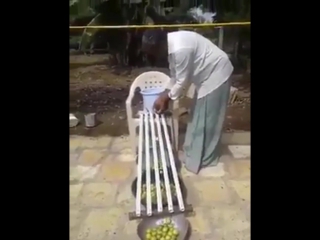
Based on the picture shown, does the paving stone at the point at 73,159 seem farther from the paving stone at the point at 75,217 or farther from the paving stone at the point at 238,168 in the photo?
the paving stone at the point at 238,168

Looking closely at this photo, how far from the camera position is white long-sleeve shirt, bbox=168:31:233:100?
1199mm

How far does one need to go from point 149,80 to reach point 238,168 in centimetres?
25

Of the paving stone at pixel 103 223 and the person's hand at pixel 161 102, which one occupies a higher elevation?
the person's hand at pixel 161 102

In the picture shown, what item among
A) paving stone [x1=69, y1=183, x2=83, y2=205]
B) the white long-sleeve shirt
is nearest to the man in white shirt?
the white long-sleeve shirt

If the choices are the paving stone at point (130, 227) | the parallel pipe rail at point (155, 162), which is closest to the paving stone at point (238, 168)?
the parallel pipe rail at point (155, 162)

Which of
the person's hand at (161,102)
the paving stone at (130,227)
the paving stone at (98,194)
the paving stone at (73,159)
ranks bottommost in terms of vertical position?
the paving stone at (130,227)

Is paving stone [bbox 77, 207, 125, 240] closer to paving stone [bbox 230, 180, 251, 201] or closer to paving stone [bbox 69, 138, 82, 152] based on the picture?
paving stone [bbox 69, 138, 82, 152]

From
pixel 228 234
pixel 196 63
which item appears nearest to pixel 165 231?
pixel 228 234

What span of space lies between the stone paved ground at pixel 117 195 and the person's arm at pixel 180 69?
14 cm

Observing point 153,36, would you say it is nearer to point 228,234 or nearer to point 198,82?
point 198,82

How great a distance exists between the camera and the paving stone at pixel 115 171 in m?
1.23

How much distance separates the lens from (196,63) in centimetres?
121
